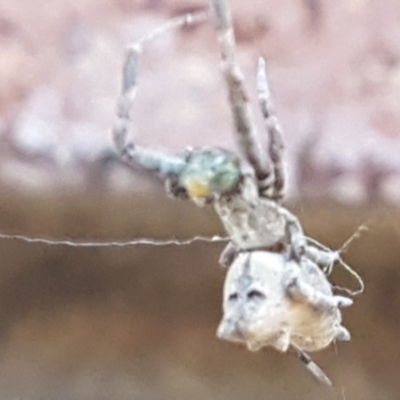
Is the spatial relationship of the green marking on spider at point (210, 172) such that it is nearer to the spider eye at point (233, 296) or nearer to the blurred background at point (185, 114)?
the spider eye at point (233, 296)

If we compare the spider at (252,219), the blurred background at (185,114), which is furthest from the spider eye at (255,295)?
the blurred background at (185,114)

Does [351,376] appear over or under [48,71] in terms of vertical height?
under

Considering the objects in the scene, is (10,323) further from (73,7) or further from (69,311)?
(73,7)

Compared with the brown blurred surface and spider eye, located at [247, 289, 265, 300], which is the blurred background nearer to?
the brown blurred surface

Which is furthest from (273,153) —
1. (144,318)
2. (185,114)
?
(144,318)

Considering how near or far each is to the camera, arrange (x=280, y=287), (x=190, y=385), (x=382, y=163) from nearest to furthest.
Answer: (x=280, y=287) < (x=382, y=163) < (x=190, y=385)

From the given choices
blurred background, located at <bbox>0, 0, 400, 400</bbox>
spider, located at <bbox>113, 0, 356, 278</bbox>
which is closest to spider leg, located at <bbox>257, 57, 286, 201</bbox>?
spider, located at <bbox>113, 0, 356, 278</bbox>

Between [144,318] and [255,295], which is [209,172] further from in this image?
[144,318]

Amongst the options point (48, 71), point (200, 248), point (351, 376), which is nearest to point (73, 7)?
point (48, 71)
